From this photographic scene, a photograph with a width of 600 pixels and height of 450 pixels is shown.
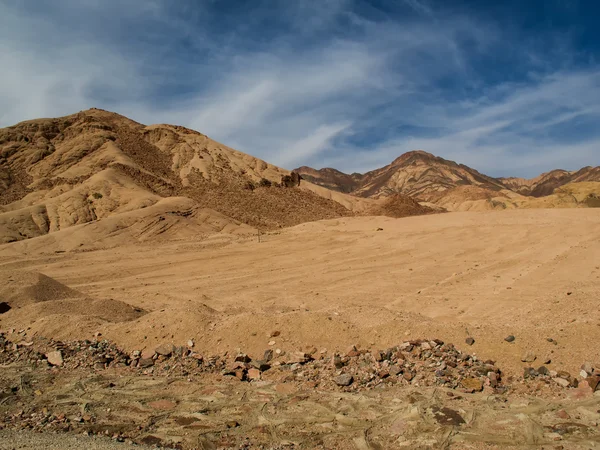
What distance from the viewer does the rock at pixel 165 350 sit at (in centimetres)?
659

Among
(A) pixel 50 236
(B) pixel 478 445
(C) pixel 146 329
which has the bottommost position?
(B) pixel 478 445

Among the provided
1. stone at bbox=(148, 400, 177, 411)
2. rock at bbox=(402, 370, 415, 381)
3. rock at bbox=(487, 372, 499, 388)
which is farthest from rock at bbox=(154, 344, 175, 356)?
rock at bbox=(487, 372, 499, 388)

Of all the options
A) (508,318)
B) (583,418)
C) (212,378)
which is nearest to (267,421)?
(212,378)

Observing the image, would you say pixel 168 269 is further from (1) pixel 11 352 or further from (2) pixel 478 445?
(2) pixel 478 445

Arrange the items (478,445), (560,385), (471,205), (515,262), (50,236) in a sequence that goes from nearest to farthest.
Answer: (478,445) → (560,385) → (515,262) → (50,236) → (471,205)

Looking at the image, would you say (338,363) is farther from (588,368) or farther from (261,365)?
(588,368)

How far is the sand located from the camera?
6.71 meters

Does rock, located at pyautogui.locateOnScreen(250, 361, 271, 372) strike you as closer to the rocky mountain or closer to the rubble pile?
the rubble pile

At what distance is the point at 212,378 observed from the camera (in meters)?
5.96

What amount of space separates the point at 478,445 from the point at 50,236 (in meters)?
22.3

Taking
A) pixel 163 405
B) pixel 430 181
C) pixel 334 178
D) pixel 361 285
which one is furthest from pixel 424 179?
pixel 163 405

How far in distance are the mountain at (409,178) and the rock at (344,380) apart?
305 feet

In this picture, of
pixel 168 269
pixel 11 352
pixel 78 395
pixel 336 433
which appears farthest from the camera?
pixel 168 269

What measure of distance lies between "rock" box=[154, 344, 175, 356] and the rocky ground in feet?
0.07
